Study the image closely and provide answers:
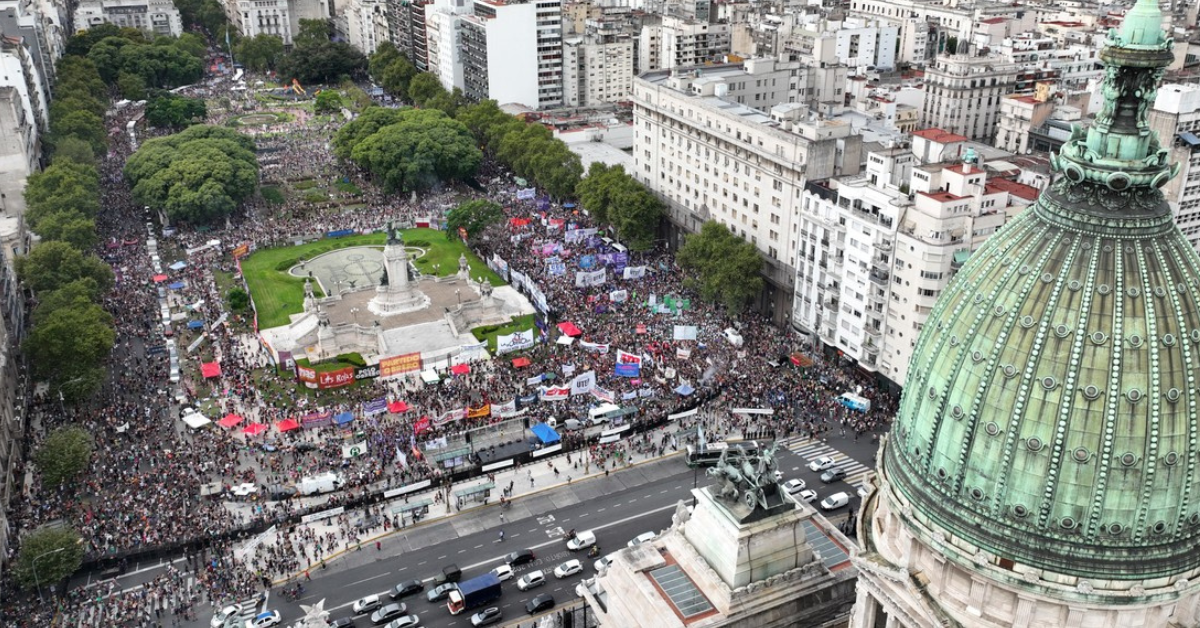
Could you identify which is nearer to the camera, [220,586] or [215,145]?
[220,586]

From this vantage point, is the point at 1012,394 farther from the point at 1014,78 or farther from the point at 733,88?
the point at 1014,78

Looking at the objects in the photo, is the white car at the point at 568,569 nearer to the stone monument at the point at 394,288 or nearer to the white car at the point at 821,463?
the white car at the point at 821,463

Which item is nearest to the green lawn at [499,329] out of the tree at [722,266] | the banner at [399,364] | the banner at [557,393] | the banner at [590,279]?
the banner at [590,279]

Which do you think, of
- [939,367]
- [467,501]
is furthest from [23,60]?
[939,367]

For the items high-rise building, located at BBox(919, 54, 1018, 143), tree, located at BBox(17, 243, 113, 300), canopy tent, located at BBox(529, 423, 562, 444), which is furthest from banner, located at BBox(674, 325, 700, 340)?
high-rise building, located at BBox(919, 54, 1018, 143)

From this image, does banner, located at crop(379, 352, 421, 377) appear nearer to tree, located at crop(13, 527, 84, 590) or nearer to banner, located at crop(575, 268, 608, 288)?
banner, located at crop(575, 268, 608, 288)

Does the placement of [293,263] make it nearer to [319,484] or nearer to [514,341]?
[514,341]
